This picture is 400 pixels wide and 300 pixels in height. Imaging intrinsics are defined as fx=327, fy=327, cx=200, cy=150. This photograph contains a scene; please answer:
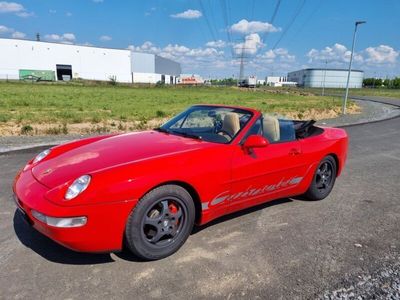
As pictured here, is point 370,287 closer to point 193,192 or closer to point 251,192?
point 251,192

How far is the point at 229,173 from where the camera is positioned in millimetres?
3289

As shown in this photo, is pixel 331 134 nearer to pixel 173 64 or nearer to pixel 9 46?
pixel 9 46

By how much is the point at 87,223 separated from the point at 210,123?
214cm

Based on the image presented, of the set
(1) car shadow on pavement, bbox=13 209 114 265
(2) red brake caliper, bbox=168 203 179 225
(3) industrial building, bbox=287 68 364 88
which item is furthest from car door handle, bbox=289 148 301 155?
(3) industrial building, bbox=287 68 364 88

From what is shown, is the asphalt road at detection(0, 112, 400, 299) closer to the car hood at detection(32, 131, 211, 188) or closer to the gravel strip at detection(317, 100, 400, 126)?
the car hood at detection(32, 131, 211, 188)

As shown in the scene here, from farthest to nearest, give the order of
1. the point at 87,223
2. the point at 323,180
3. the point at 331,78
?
the point at 331,78 → the point at 323,180 → the point at 87,223

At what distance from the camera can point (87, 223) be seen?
2.54 metres

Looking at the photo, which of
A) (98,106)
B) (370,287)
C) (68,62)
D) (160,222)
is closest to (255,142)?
(160,222)

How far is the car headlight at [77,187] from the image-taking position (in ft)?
8.39

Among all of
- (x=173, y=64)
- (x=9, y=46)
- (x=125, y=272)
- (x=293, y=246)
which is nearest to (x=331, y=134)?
(x=293, y=246)

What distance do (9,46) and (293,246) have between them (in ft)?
297

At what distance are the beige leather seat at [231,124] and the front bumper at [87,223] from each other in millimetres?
1510

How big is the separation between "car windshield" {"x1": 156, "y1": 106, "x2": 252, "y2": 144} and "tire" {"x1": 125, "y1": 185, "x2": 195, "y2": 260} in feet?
2.74

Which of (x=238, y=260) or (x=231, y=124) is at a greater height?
(x=231, y=124)
